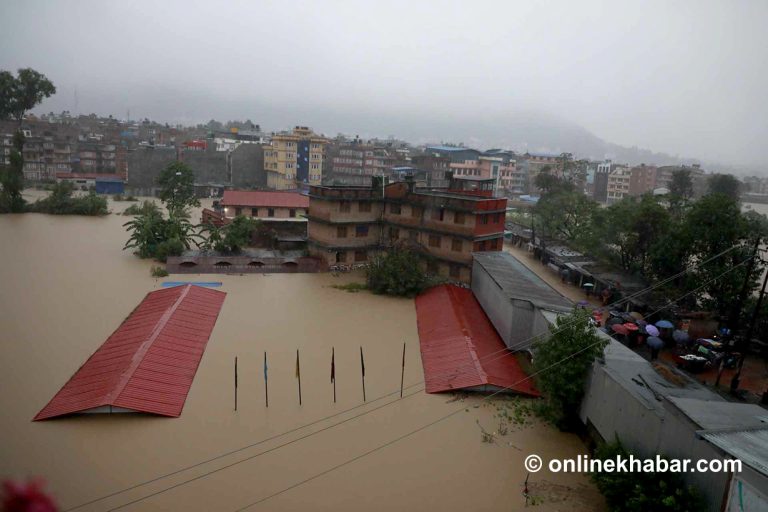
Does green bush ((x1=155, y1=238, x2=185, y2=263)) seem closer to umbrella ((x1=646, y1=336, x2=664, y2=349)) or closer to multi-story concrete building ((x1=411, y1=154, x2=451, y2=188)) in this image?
umbrella ((x1=646, y1=336, x2=664, y2=349))

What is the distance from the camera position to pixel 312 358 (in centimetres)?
1647

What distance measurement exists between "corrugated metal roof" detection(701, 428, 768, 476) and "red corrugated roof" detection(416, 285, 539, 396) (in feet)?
20.5

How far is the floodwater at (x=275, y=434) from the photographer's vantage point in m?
10.0

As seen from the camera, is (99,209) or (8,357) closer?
(8,357)

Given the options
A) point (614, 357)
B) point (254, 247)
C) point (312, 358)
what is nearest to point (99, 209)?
point (254, 247)

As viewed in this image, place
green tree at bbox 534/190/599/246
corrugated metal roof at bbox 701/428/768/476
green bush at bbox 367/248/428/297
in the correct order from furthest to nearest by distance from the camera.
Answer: green tree at bbox 534/190/599/246 → green bush at bbox 367/248/428/297 → corrugated metal roof at bbox 701/428/768/476

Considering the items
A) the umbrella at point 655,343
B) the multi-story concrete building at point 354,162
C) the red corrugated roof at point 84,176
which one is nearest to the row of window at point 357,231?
the umbrella at point 655,343

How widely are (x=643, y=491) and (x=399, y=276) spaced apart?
51.8 feet

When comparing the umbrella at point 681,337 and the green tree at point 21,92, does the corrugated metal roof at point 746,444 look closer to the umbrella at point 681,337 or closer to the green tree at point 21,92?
the umbrella at point 681,337

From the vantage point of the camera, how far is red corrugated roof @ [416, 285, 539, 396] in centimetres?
1428

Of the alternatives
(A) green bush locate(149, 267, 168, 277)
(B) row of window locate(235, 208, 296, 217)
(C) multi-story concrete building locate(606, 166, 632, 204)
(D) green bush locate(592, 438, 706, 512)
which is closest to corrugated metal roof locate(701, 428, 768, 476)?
(D) green bush locate(592, 438, 706, 512)

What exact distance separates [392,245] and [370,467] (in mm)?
A: 16811

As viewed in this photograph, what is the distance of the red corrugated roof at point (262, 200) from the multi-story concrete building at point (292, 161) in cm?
2176

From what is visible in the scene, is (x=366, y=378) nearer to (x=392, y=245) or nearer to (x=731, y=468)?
(x=731, y=468)
